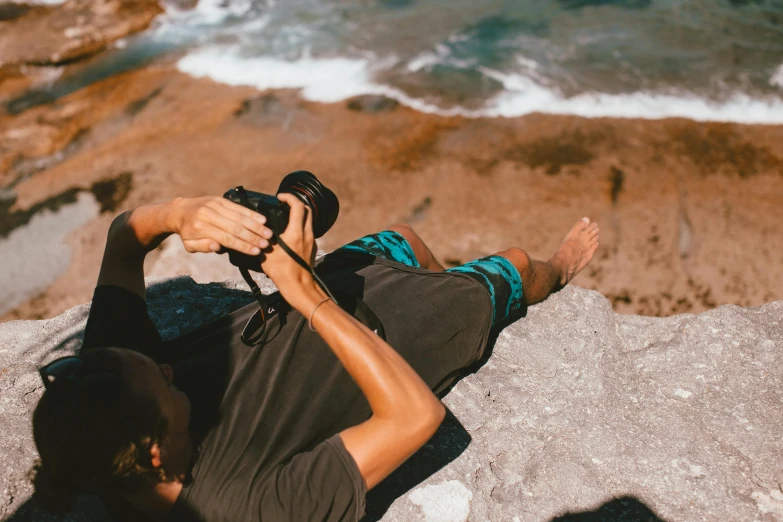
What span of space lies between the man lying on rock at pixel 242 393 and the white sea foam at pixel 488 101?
406 cm

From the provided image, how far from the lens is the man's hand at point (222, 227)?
59.9 inches

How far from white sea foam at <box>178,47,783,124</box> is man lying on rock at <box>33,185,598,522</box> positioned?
4058 millimetres

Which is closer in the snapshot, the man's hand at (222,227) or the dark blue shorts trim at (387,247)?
the man's hand at (222,227)

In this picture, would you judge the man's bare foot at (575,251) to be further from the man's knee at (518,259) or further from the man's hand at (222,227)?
the man's hand at (222,227)

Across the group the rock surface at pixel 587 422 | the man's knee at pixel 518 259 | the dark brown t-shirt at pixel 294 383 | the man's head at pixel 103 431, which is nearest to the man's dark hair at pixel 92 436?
the man's head at pixel 103 431

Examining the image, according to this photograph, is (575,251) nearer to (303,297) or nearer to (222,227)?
(303,297)

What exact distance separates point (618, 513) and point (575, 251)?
142 cm

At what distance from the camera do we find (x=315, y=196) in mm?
1858

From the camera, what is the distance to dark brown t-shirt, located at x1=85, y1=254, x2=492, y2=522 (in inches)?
59.2

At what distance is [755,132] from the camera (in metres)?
5.11

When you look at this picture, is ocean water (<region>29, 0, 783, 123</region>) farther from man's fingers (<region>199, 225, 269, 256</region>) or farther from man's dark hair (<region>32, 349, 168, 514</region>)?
man's dark hair (<region>32, 349, 168, 514</region>)

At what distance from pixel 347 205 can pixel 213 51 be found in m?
3.55

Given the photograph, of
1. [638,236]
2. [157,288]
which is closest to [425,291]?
[157,288]

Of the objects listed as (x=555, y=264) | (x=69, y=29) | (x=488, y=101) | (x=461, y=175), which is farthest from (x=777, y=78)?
(x=69, y=29)
